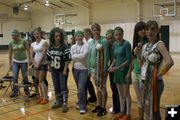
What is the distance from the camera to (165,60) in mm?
2584

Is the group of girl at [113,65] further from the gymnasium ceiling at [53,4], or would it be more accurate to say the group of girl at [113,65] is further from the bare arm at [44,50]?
the gymnasium ceiling at [53,4]

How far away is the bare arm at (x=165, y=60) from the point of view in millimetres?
2554

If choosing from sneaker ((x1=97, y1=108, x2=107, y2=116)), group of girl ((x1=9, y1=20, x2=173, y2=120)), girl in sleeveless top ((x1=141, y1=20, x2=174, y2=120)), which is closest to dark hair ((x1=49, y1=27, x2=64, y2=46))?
group of girl ((x1=9, y1=20, x2=173, y2=120))

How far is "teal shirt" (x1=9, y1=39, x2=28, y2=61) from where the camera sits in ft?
17.7

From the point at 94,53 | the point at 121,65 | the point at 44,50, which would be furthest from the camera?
the point at 44,50

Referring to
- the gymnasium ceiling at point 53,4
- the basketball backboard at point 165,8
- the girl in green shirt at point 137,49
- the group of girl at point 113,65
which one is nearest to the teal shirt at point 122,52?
the group of girl at point 113,65

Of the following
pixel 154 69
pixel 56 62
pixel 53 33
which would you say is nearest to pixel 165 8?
pixel 53 33

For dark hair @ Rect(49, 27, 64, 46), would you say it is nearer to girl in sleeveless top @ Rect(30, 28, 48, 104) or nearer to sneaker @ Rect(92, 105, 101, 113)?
girl in sleeveless top @ Rect(30, 28, 48, 104)

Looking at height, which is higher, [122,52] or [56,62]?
[122,52]

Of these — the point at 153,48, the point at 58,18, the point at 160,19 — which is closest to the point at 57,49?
the point at 153,48

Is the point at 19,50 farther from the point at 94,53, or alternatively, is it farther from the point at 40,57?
the point at 94,53

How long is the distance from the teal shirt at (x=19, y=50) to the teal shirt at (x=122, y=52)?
2370 mm

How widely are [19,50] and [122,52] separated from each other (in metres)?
2.56

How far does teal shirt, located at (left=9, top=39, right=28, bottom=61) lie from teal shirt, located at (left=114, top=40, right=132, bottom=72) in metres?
2.37
